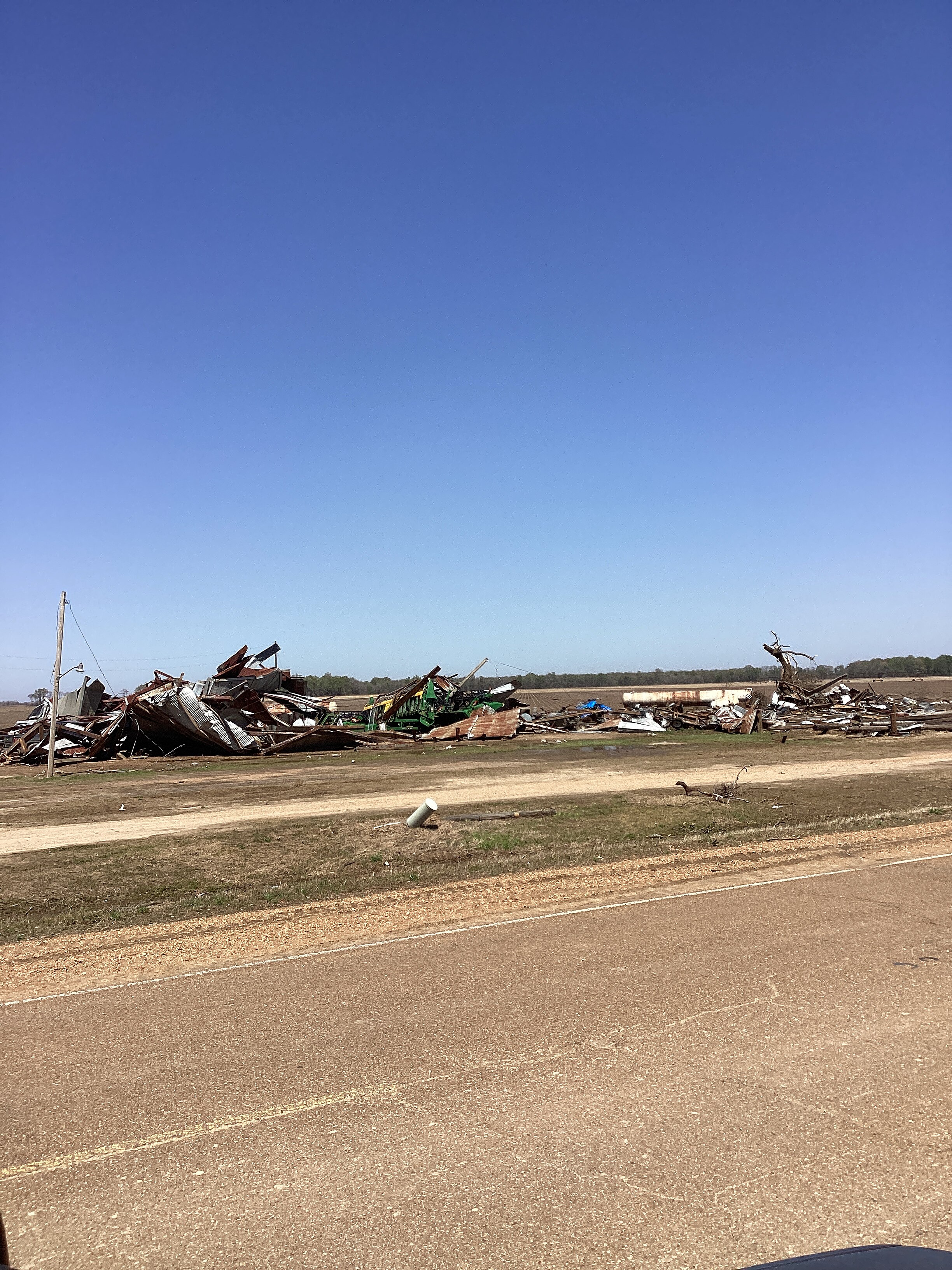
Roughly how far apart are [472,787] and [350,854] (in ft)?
27.3

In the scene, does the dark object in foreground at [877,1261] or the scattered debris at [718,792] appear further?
the scattered debris at [718,792]

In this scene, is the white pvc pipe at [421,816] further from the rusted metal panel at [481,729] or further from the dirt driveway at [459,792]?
the rusted metal panel at [481,729]

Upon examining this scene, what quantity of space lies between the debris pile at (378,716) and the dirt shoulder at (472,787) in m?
9.28

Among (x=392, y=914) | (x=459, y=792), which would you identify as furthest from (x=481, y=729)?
(x=392, y=914)

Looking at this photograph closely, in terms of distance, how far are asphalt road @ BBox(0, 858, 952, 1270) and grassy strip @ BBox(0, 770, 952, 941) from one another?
344 centimetres

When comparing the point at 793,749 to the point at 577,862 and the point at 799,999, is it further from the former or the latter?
the point at 799,999

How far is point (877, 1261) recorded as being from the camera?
84.2 inches

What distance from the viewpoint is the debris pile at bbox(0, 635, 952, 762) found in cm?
3338

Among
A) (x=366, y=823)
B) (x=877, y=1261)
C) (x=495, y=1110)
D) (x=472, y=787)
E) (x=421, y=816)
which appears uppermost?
(x=877, y=1261)

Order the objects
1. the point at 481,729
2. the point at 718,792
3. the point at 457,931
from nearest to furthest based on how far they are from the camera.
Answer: the point at 457,931 → the point at 718,792 → the point at 481,729

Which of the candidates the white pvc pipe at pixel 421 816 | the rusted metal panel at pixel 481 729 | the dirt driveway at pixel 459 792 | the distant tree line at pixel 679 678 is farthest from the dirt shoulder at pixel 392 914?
the distant tree line at pixel 679 678

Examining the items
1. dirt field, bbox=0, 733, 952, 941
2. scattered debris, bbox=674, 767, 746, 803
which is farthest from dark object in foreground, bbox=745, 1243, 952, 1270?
scattered debris, bbox=674, 767, 746, 803

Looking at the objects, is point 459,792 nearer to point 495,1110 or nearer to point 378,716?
point 495,1110

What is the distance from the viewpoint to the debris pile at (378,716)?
3338cm
